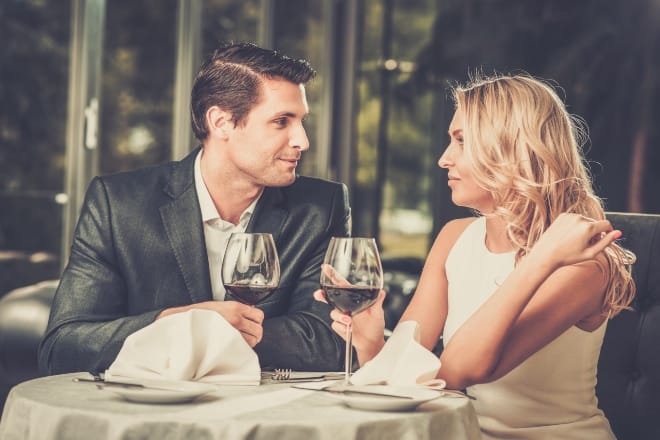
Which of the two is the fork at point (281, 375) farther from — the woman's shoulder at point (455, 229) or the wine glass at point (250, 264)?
the woman's shoulder at point (455, 229)

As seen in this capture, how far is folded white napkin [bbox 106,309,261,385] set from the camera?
1551 millimetres

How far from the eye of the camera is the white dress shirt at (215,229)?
2.34 m

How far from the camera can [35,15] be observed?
4.10m

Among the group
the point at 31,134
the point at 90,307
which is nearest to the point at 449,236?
the point at 90,307

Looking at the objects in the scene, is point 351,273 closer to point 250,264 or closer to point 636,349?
point 250,264

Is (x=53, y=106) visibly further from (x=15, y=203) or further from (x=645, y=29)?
(x=645, y=29)

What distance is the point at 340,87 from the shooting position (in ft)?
21.7

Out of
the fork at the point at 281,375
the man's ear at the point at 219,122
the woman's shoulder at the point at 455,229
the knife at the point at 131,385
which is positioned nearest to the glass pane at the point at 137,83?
the man's ear at the point at 219,122

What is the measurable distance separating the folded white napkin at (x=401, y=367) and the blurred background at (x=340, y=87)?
2902mm

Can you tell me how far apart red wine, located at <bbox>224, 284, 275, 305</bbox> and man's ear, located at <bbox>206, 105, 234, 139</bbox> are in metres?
0.91

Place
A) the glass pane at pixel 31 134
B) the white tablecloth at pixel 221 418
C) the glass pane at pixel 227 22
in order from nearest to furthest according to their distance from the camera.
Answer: the white tablecloth at pixel 221 418, the glass pane at pixel 31 134, the glass pane at pixel 227 22

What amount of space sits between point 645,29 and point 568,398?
4992 mm

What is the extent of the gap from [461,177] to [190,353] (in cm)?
75

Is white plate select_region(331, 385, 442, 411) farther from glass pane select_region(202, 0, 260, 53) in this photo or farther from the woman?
glass pane select_region(202, 0, 260, 53)
